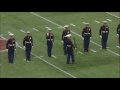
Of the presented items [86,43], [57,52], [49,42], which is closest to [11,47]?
[49,42]

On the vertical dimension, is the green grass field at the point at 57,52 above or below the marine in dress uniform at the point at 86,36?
below

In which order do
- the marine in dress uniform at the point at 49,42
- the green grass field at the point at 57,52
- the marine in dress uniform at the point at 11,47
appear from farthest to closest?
the marine in dress uniform at the point at 49,42 < the marine in dress uniform at the point at 11,47 < the green grass field at the point at 57,52

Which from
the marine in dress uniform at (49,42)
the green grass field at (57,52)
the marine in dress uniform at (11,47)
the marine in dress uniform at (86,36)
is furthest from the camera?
the marine in dress uniform at (86,36)

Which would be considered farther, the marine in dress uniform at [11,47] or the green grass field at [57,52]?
the marine in dress uniform at [11,47]

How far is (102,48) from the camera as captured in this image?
131 ft

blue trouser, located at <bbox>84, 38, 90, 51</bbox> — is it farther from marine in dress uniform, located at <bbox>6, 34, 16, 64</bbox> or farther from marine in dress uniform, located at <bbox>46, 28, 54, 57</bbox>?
marine in dress uniform, located at <bbox>6, 34, 16, 64</bbox>

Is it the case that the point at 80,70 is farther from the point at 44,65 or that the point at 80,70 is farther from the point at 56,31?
the point at 56,31

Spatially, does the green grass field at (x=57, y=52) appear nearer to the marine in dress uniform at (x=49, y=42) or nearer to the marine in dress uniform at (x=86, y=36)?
the marine in dress uniform at (x=49, y=42)

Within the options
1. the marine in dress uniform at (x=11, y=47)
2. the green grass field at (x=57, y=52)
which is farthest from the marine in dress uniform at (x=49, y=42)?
the marine in dress uniform at (x=11, y=47)

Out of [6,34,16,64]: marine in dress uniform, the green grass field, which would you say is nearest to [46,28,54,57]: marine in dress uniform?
the green grass field

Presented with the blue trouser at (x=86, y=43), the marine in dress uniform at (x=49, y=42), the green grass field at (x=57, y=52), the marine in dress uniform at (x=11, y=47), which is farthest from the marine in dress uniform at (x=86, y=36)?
the marine in dress uniform at (x=11, y=47)

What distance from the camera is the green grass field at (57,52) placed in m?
35.4

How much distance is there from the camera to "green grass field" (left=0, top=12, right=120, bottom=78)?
116 feet

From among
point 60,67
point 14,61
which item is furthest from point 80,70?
point 14,61
